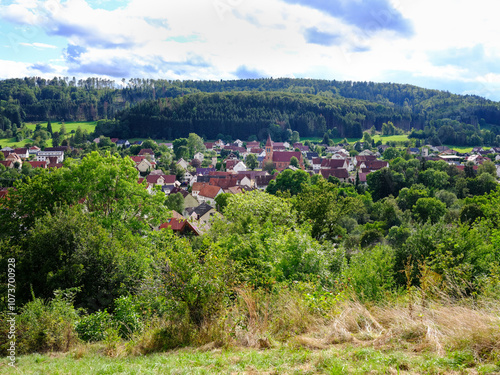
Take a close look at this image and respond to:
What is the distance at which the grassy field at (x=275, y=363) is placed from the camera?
4.84 metres

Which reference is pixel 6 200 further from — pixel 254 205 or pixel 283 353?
pixel 283 353

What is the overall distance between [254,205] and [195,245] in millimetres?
4758

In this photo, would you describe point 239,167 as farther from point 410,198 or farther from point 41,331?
point 41,331

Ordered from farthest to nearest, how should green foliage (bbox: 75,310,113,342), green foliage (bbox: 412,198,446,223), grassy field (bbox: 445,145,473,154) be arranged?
1. grassy field (bbox: 445,145,473,154)
2. green foliage (bbox: 412,198,446,223)
3. green foliage (bbox: 75,310,113,342)

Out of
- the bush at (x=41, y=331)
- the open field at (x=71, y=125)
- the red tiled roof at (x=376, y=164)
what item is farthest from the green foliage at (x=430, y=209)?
the open field at (x=71, y=125)

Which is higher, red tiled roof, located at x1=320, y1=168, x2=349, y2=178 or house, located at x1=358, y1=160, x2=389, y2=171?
house, located at x1=358, y1=160, x2=389, y2=171

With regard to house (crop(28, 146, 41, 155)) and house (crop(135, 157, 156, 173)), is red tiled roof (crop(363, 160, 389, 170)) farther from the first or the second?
house (crop(28, 146, 41, 155))

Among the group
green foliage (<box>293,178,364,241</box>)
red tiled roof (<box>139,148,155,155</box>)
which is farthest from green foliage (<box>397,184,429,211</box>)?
red tiled roof (<box>139,148,155,155</box>)

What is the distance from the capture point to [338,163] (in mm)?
82375

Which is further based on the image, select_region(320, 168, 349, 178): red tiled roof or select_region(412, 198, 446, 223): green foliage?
select_region(320, 168, 349, 178): red tiled roof

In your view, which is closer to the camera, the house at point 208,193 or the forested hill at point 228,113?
the house at point 208,193

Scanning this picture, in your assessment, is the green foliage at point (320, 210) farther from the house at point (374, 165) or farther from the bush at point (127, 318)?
the house at point (374, 165)

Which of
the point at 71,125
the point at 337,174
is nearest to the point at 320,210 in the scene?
the point at 337,174

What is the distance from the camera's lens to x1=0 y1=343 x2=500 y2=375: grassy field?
484 centimetres
